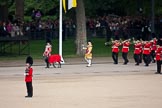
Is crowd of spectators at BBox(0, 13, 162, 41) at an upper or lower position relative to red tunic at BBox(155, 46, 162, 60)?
upper

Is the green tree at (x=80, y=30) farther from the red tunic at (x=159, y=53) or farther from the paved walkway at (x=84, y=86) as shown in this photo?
the red tunic at (x=159, y=53)

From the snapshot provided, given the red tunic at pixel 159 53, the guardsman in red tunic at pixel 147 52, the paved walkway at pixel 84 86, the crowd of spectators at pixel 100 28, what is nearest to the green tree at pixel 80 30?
the paved walkway at pixel 84 86

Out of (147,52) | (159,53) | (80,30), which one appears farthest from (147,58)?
(80,30)

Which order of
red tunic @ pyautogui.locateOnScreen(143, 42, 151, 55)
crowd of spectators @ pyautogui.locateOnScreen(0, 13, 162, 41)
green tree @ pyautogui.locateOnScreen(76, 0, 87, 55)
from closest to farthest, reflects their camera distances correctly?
red tunic @ pyautogui.locateOnScreen(143, 42, 151, 55)
green tree @ pyautogui.locateOnScreen(76, 0, 87, 55)
crowd of spectators @ pyautogui.locateOnScreen(0, 13, 162, 41)

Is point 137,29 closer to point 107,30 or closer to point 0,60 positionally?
point 107,30

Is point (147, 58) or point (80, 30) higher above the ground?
point (80, 30)

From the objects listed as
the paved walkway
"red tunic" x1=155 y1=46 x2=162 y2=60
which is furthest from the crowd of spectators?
"red tunic" x1=155 y1=46 x2=162 y2=60

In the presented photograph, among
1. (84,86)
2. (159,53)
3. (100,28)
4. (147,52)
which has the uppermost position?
(100,28)

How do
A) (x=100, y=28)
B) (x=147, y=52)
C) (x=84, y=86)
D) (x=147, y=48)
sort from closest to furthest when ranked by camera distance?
(x=84, y=86)
(x=147, y=52)
(x=147, y=48)
(x=100, y=28)

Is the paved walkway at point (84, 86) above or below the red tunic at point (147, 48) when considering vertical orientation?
below

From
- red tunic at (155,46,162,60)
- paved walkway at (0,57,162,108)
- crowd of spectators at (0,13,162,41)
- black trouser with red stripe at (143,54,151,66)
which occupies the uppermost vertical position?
crowd of spectators at (0,13,162,41)

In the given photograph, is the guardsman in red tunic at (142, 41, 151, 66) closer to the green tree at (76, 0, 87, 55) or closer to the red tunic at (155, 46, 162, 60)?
the red tunic at (155, 46, 162, 60)

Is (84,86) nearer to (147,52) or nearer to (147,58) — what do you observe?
(147,52)

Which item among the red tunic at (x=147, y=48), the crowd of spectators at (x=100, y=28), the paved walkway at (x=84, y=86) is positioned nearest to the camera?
the paved walkway at (x=84, y=86)
